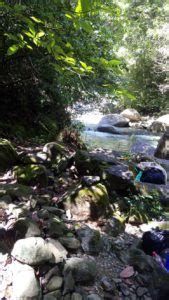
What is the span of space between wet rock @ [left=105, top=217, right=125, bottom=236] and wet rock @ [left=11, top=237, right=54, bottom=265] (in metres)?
1.27

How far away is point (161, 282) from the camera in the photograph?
114 inches

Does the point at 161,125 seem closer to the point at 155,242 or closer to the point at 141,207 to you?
the point at 141,207

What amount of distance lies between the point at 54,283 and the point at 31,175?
198 cm

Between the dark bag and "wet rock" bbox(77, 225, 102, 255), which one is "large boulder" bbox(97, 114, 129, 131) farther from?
"wet rock" bbox(77, 225, 102, 255)

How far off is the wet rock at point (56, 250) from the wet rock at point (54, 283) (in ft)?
0.52

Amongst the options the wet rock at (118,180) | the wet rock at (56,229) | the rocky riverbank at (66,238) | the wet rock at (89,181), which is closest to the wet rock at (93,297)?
the rocky riverbank at (66,238)

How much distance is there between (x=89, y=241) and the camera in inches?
124

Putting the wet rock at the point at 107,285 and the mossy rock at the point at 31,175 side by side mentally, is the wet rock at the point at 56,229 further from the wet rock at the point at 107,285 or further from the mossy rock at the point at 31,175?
the mossy rock at the point at 31,175

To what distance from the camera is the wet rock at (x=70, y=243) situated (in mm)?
2962

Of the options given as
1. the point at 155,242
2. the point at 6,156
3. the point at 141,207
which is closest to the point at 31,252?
the point at 155,242

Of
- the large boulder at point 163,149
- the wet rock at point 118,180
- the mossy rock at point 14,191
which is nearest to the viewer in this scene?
the mossy rock at point 14,191

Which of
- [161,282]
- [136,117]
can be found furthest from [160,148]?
[136,117]

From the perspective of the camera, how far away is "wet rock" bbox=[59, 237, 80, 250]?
2.96m

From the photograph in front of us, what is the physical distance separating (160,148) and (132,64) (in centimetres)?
1231
